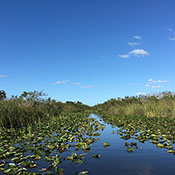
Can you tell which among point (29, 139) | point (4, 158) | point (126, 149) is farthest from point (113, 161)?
point (29, 139)

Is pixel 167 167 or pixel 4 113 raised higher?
pixel 4 113

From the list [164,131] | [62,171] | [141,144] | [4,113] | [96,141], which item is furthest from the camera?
[4,113]

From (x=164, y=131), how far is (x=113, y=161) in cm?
472

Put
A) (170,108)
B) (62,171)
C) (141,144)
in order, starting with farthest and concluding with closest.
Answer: (170,108), (141,144), (62,171)

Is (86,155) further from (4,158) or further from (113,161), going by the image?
(4,158)

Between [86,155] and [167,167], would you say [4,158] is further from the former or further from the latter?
[167,167]

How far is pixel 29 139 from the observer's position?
7.63 metres

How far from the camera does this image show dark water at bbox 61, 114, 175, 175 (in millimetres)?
4199

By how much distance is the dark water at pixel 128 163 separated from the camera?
4.20 m

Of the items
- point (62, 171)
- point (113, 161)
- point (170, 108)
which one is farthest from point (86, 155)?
point (170, 108)

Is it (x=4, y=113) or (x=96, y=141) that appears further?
(x=4, y=113)

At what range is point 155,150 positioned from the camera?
19.5 feet

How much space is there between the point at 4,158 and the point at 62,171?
2.24 metres

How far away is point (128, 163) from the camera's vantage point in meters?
4.75
